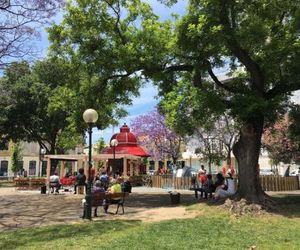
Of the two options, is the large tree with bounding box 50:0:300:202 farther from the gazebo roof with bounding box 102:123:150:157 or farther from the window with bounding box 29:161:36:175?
the window with bounding box 29:161:36:175

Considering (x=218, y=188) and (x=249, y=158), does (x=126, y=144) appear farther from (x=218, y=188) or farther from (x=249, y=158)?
(x=249, y=158)

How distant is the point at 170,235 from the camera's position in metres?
11.5

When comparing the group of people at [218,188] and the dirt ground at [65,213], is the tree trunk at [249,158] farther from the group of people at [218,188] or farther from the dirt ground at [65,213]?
the dirt ground at [65,213]

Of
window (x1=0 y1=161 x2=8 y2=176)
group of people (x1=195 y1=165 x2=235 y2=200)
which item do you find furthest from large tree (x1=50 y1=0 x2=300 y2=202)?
window (x1=0 y1=161 x2=8 y2=176)

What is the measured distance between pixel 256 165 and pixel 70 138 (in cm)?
2545

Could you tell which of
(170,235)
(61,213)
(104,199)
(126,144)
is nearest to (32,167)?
(126,144)

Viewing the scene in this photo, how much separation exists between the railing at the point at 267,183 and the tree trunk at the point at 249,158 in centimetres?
1160

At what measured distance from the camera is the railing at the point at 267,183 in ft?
93.9

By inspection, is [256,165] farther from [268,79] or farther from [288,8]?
[288,8]

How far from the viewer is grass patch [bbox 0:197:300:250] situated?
10.3 m

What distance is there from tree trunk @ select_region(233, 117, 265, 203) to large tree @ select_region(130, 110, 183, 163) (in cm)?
2895

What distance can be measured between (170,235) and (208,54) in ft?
26.5

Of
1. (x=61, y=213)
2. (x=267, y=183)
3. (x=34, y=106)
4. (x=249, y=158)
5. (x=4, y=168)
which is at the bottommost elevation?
(x=61, y=213)

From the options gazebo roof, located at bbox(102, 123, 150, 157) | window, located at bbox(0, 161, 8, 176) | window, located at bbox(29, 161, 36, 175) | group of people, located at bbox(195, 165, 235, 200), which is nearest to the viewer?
group of people, located at bbox(195, 165, 235, 200)
